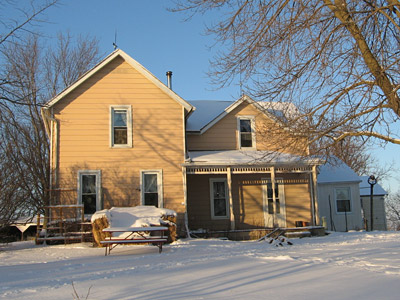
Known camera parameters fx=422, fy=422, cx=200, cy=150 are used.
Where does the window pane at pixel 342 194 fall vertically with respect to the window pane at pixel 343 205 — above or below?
above

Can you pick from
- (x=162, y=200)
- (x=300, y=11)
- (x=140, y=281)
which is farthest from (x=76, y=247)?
→ (x=300, y=11)

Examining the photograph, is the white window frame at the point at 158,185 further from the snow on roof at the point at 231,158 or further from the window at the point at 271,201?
the window at the point at 271,201

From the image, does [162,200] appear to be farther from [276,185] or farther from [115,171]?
[276,185]

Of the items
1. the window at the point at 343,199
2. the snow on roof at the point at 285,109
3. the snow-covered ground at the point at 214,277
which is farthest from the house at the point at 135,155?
the snow-covered ground at the point at 214,277

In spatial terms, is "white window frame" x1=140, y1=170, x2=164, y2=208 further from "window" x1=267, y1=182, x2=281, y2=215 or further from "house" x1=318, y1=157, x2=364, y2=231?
"house" x1=318, y1=157, x2=364, y2=231

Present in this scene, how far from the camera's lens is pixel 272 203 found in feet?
59.8

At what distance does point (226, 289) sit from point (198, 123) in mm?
13647

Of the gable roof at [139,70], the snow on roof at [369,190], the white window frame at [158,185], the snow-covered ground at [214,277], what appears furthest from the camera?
the snow on roof at [369,190]

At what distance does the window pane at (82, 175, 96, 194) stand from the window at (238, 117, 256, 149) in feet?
21.1

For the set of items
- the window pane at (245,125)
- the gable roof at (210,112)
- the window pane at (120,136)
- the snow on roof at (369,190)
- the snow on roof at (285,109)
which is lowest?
the snow on roof at (369,190)

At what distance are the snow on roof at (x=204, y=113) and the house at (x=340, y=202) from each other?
21.4 feet

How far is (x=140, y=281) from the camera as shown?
639 centimetres

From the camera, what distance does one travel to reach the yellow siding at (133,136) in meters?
15.9

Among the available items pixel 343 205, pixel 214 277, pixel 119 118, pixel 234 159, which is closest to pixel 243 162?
pixel 234 159
